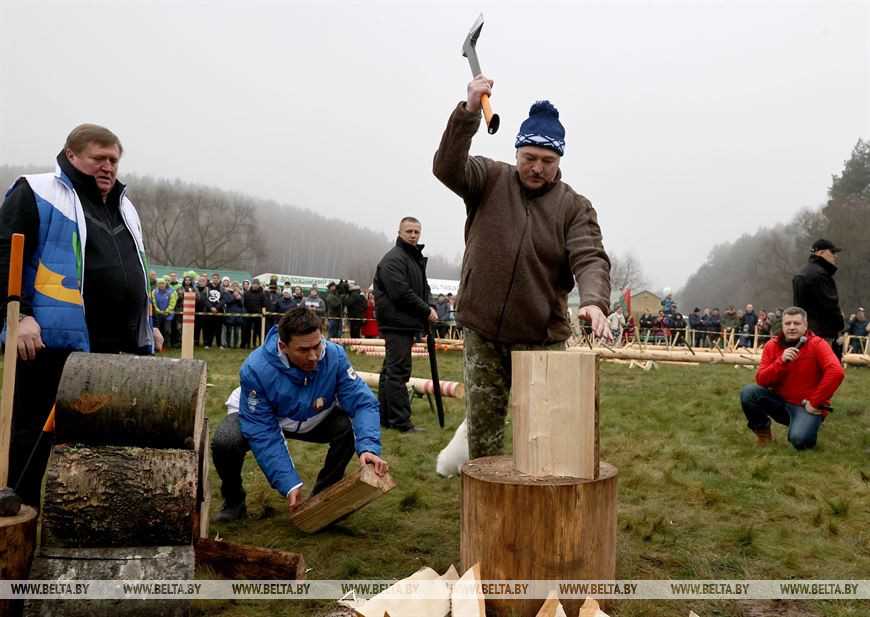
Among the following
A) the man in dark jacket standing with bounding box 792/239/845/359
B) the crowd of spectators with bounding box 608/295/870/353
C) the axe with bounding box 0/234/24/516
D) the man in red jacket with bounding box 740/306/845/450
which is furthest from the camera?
the crowd of spectators with bounding box 608/295/870/353

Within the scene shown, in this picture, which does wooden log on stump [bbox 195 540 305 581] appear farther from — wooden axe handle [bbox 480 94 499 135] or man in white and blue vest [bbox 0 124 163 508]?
wooden axe handle [bbox 480 94 499 135]

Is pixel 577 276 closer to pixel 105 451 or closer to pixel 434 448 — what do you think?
pixel 105 451

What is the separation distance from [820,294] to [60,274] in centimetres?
664

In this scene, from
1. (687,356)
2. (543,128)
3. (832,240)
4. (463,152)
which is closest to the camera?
(463,152)

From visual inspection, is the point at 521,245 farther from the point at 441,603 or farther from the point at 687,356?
the point at 687,356

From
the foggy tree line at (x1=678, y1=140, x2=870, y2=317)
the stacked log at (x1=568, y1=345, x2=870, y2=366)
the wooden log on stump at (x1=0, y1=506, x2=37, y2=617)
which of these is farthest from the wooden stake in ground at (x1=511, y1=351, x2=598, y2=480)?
the foggy tree line at (x1=678, y1=140, x2=870, y2=317)

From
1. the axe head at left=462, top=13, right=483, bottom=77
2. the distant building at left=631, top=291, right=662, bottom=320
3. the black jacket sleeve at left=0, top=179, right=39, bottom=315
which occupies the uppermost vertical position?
the distant building at left=631, top=291, right=662, bottom=320

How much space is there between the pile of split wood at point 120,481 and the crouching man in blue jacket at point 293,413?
2.77 ft

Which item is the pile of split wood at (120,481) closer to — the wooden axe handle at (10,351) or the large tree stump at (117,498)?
the large tree stump at (117,498)

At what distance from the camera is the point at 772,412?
6.27 meters

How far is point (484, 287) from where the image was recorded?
134 inches

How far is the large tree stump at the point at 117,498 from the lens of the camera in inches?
102

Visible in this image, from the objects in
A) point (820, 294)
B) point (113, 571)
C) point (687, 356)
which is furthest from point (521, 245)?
point (687, 356)

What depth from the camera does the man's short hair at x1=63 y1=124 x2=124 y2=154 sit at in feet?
10.4
